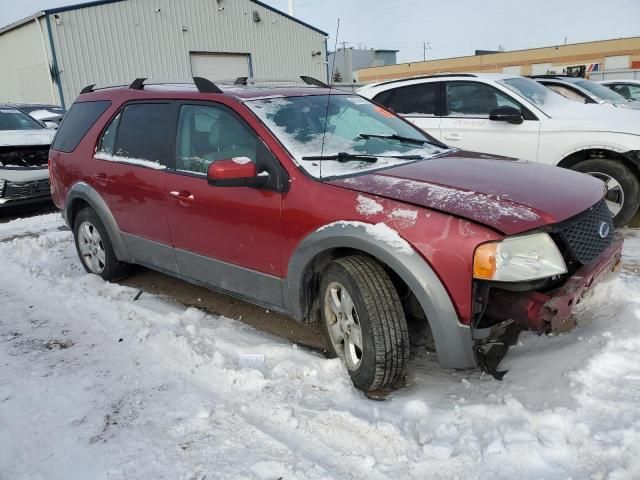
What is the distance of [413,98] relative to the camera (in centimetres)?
683

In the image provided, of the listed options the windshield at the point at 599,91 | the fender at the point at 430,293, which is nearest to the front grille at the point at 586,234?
the fender at the point at 430,293

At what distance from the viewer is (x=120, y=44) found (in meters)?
17.7

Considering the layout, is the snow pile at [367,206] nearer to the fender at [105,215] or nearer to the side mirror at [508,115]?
the fender at [105,215]

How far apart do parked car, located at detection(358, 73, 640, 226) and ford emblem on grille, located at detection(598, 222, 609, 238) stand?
2843 mm

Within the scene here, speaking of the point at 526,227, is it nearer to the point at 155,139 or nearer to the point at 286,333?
the point at 286,333

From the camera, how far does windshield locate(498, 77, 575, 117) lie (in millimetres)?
6012

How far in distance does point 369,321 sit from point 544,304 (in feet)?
2.81

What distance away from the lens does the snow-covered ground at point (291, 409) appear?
90.8 inches

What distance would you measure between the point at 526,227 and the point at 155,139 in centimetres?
284

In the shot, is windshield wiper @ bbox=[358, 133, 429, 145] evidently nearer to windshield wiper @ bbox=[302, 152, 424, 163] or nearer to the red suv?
the red suv

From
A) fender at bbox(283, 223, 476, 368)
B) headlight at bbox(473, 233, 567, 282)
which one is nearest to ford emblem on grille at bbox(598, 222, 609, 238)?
headlight at bbox(473, 233, 567, 282)

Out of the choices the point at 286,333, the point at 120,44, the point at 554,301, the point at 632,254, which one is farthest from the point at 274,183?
the point at 120,44


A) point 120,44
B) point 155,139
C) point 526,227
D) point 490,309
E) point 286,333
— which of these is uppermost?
Result: point 120,44

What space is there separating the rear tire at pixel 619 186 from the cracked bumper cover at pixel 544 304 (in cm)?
318
